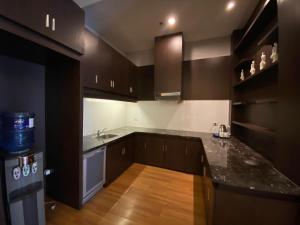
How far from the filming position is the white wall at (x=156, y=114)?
2687 millimetres

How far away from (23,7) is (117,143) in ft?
6.61

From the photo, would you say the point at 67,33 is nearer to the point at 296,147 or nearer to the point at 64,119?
the point at 64,119

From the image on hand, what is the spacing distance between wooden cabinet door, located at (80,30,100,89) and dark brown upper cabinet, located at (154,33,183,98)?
140cm

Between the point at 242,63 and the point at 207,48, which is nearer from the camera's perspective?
the point at 242,63

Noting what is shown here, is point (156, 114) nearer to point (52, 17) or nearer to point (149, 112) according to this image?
point (149, 112)

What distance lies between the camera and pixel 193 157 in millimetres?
2703

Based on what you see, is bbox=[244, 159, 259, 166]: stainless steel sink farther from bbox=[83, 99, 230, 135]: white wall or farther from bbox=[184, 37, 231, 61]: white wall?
bbox=[184, 37, 231, 61]: white wall

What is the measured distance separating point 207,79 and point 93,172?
9.19ft

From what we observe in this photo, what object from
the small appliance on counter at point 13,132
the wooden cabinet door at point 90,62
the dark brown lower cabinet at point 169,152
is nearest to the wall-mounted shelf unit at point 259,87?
the dark brown lower cabinet at point 169,152

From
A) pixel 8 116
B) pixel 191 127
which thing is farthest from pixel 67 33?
pixel 191 127

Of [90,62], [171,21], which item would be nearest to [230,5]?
[171,21]

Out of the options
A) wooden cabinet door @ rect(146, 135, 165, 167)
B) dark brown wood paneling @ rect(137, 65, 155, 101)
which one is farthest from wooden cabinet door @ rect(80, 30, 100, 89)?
wooden cabinet door @ rect(146, 135, 165, 167)

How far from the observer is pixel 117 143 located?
2447mm

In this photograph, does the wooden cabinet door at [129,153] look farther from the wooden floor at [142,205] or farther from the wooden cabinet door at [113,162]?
the wooden floor at [142,205]
